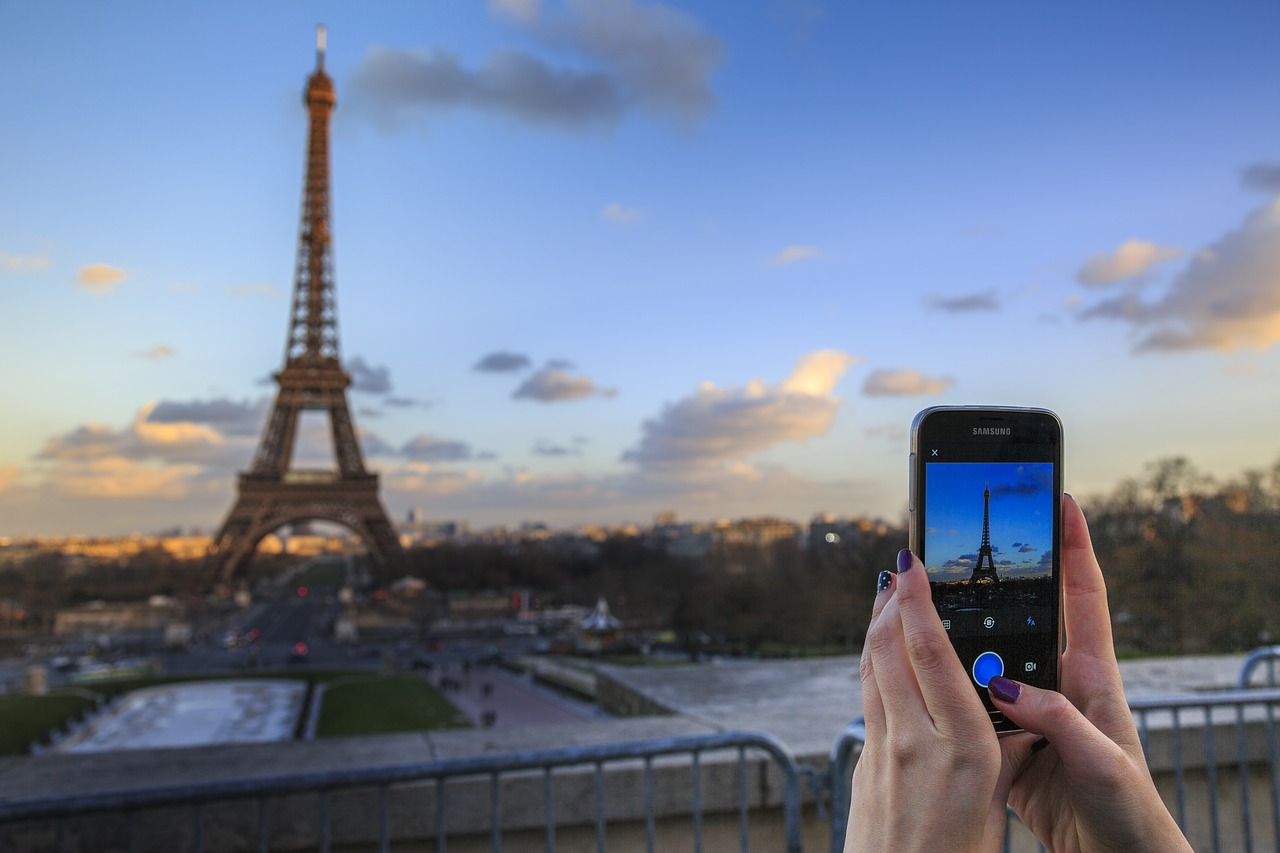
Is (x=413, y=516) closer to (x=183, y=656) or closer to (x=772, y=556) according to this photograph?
(x=183, y=656)

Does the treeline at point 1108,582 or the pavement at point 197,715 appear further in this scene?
the pavement at point 197,715

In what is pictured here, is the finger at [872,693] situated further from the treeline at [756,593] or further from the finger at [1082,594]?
the treeline at [756,593]

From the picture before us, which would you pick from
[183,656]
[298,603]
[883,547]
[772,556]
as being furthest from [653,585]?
[298,603]

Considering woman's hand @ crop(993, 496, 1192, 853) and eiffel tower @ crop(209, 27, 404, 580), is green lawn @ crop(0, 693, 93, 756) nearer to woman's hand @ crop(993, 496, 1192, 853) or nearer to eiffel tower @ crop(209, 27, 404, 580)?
woman's hand @ crop(993, 496, 1192, 853)

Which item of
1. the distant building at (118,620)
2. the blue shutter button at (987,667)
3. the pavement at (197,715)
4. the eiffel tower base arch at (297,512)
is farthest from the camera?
the eiffel tower base arch at (297,512)

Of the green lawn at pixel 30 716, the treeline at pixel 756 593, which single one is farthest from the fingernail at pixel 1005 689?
the green lawn at pixel 30 716

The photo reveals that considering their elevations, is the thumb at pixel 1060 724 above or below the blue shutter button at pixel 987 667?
below

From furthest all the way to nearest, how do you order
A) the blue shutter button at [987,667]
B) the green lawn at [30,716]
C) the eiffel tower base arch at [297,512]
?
the eiffel tower base arch at [297,512], the green lawn at [30,716], the blue shutter button at [987,667]
